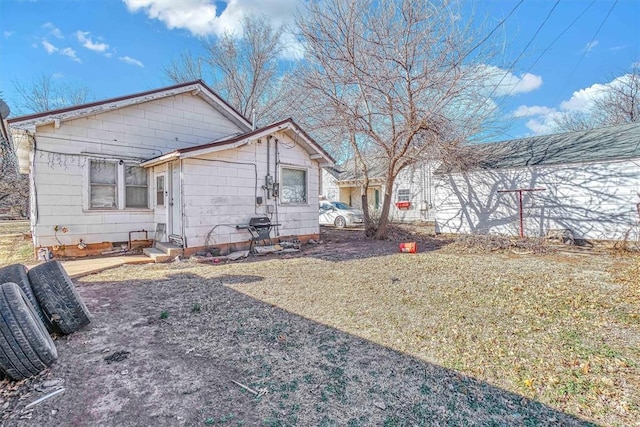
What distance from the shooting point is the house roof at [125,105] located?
6785 millimetres

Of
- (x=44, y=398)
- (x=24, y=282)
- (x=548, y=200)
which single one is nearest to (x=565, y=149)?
(x=548, y=200)

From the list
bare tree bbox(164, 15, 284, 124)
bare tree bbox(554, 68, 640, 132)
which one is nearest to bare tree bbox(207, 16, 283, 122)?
bare tree bbox(164, 15, 284, 124)

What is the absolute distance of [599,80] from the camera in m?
20.9

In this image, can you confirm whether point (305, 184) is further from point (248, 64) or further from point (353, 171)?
point (248, 64)

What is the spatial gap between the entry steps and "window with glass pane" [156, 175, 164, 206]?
1.23 metres

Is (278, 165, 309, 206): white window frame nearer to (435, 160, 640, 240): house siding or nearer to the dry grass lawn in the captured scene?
the dry grass lawn

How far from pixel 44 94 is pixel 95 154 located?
19.8 meters

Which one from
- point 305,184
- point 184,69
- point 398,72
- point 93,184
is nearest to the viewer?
point 93,184

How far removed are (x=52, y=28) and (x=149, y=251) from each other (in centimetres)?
906

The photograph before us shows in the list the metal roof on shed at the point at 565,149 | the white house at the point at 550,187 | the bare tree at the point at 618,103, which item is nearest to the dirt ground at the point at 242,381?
the white house at the point at 550,187

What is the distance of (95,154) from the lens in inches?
311

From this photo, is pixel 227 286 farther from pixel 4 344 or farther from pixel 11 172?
pixel 11 172

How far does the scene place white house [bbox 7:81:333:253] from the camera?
734 cm

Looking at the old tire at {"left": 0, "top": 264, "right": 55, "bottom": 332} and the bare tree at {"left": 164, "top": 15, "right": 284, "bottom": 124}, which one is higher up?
the bare tree at {"left": 164, "top": 15, "right": 284, "bottom": 124}
